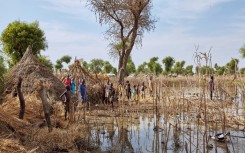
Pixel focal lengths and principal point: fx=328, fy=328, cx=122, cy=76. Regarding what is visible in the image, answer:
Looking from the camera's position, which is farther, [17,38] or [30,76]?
[17,38]

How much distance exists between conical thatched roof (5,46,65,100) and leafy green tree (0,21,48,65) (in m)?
9.78

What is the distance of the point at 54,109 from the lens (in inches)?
487

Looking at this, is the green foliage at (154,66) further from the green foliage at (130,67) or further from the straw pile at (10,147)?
the straw pile at (10,147)

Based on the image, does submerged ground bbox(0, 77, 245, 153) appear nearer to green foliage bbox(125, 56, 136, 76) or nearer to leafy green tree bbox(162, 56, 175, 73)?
leafy green tree bbox(162, 56, 175, 73)

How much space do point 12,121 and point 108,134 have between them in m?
3.20

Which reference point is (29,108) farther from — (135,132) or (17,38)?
(17,38)

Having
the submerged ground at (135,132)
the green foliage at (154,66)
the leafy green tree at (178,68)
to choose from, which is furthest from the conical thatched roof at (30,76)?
the leafy green tree at (178,68)

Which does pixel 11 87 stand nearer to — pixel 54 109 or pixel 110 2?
pixel 54 109

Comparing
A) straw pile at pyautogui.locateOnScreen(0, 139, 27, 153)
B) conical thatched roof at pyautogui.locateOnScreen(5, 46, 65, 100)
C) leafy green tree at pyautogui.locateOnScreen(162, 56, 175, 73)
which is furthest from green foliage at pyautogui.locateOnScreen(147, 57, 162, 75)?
straw pile at pyautogui.locateOnScreen(0, 139, 27, 153)

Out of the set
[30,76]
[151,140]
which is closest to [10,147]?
[151,140]

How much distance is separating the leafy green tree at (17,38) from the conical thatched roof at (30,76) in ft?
32.1

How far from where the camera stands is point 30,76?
15156mm

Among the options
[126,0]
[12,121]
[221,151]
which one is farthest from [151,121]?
A: [126,0]

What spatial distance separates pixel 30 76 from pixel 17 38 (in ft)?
36.0
